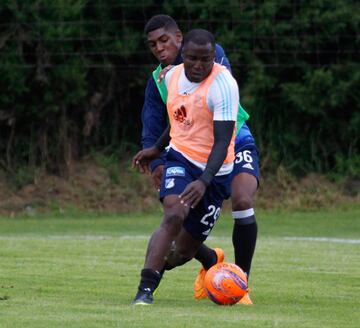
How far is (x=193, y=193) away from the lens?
27.7ft

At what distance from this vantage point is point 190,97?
28.9ft

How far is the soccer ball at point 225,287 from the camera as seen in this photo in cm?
887

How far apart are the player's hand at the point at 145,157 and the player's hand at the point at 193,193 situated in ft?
3.82

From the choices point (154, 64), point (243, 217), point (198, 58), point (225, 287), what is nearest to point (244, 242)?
point (243, 217)

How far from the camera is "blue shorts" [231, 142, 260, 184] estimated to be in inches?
380

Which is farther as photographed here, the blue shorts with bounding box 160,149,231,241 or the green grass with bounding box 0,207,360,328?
the blue shorts with bounding box 160,149,231,241

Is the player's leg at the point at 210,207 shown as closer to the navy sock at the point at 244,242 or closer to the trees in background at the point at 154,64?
the navy sock at the point at 244,242

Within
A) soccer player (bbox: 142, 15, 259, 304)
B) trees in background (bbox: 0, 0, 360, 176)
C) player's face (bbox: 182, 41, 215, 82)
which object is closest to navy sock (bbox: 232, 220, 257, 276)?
soccer player (bbox: 142, 15, 259, 304)

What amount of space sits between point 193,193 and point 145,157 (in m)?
1.27

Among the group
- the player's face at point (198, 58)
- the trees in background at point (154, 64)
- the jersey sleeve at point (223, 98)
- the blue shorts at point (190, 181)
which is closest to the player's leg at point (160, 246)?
the blue shorts at point (190, 181)

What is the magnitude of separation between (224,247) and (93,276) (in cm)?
525

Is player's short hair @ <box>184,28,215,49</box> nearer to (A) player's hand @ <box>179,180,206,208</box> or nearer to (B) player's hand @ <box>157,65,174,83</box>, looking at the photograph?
(B) player's hand @ <box>157,65,174,83</box>

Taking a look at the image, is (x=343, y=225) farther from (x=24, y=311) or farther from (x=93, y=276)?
(x=24, y=311)

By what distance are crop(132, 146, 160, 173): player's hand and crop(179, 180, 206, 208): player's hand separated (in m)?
1.16
